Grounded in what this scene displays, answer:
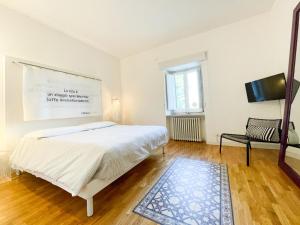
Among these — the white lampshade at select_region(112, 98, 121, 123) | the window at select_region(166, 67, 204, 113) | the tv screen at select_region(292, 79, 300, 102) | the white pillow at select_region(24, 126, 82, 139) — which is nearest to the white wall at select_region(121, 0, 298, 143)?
the window at select_region(166, 67, 204, 113)

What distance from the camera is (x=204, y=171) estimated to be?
82.4 inches

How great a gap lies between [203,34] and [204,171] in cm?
317

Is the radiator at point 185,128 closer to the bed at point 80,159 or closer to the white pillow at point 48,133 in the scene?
the bed at point 80,159

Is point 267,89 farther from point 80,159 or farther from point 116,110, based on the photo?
point 116,110

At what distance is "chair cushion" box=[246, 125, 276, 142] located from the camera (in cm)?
231

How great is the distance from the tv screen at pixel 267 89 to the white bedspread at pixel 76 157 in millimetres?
2323

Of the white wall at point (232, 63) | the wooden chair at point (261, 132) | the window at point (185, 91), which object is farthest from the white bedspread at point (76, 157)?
the window at point (185, 91)

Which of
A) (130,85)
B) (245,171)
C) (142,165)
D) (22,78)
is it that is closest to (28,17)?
(22,78)

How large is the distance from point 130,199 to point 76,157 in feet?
2.39

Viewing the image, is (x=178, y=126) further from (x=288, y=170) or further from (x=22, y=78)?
(x=22, y=78)

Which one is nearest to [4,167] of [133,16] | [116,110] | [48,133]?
[48,133]

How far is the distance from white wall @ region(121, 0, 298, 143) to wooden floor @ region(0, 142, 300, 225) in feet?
3.85

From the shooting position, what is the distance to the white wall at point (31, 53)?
2.26m

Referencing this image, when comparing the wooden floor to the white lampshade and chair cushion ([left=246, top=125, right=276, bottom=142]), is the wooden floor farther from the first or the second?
the white lampshade
